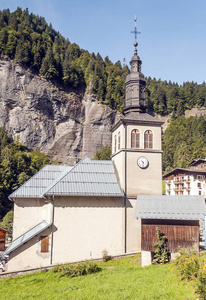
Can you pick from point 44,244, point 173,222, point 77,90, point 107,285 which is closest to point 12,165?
point 77,90

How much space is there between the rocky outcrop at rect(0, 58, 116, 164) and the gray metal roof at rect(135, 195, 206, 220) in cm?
6721

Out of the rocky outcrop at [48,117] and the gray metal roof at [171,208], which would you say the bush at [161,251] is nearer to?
the gray metal roof at [171,208]

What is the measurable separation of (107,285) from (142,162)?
11373 mm

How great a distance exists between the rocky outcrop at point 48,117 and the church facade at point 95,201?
62425 mm

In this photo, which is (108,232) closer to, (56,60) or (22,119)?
(22,119)

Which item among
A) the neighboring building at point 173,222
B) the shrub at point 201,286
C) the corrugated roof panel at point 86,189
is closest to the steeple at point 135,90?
the corrugated roof panel at point 86,189

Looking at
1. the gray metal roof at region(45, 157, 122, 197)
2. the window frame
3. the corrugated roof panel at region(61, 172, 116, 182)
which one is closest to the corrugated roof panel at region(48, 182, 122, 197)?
the gray metal roof at region(45, 157, 122, 197)

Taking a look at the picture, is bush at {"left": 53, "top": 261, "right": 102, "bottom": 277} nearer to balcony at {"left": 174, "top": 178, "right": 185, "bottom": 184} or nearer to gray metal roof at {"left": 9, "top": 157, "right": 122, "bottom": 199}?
gray metal roof at {"left": 9, "top": 157, "right": 122, "bottom": 199}

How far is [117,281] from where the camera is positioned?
13539 millimetres

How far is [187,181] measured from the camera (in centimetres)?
5356

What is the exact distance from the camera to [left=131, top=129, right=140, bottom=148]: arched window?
22.5 m

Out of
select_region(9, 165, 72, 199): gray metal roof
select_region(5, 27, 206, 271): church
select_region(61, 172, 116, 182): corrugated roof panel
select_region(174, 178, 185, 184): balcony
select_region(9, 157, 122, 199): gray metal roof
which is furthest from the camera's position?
select_region(174, 178, 185, 184): balcony

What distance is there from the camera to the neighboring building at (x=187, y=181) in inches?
2008

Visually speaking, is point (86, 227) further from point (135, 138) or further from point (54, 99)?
point (54, 99)
